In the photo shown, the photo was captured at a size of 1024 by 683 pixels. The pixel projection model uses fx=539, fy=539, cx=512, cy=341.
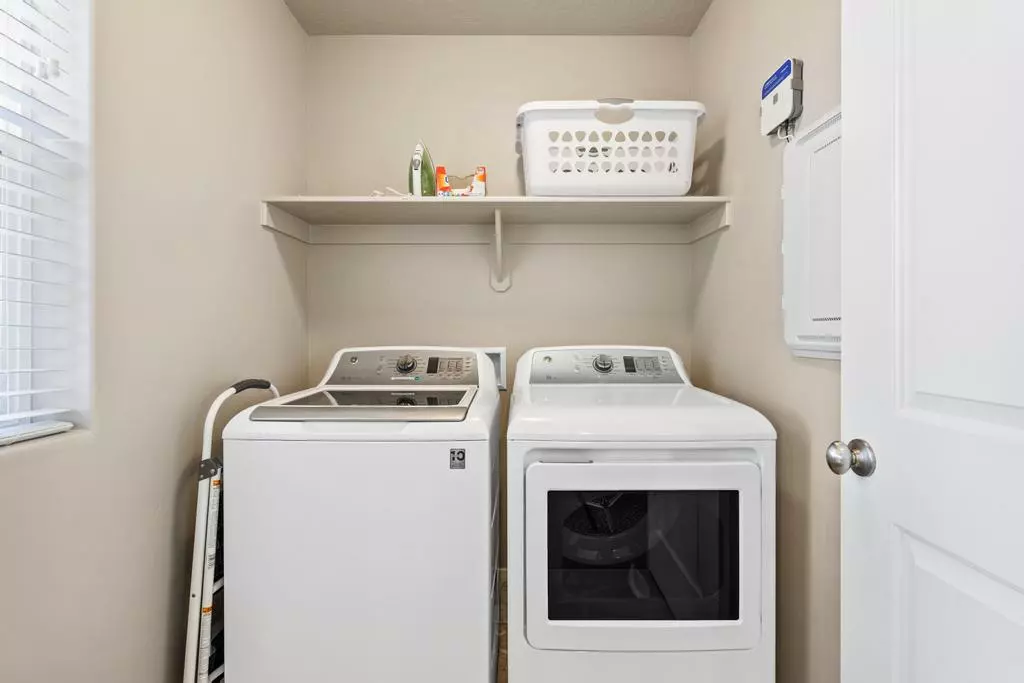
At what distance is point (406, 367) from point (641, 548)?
0.99 m

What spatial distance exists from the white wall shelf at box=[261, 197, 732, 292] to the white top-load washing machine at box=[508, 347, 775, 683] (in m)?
0.83

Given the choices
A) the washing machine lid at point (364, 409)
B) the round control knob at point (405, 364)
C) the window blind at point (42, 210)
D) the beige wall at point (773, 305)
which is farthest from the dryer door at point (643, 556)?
the window blind at point (42, 210)

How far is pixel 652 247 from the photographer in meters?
2.24

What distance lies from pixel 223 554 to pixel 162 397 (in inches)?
16.6

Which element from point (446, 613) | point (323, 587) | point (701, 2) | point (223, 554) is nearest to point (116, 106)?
point (223, 554)

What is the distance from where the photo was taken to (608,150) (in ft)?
5.86

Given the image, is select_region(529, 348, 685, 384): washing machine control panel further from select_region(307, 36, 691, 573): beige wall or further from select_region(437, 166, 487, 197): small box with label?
select_region(437, 166, 487, 197): small box with label

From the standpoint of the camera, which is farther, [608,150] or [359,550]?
[608,150]

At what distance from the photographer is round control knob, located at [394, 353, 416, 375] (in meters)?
1.90

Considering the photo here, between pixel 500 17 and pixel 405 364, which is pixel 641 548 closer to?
pixel 405 364

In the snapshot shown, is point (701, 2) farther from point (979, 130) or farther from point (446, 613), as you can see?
point (446, 613)

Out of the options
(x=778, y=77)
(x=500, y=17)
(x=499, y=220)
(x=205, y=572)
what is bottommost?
(x=205, y=572)

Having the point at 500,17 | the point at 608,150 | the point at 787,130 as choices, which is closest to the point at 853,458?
the point at 787,130

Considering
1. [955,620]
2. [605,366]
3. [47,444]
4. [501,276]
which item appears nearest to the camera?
[955,620]
